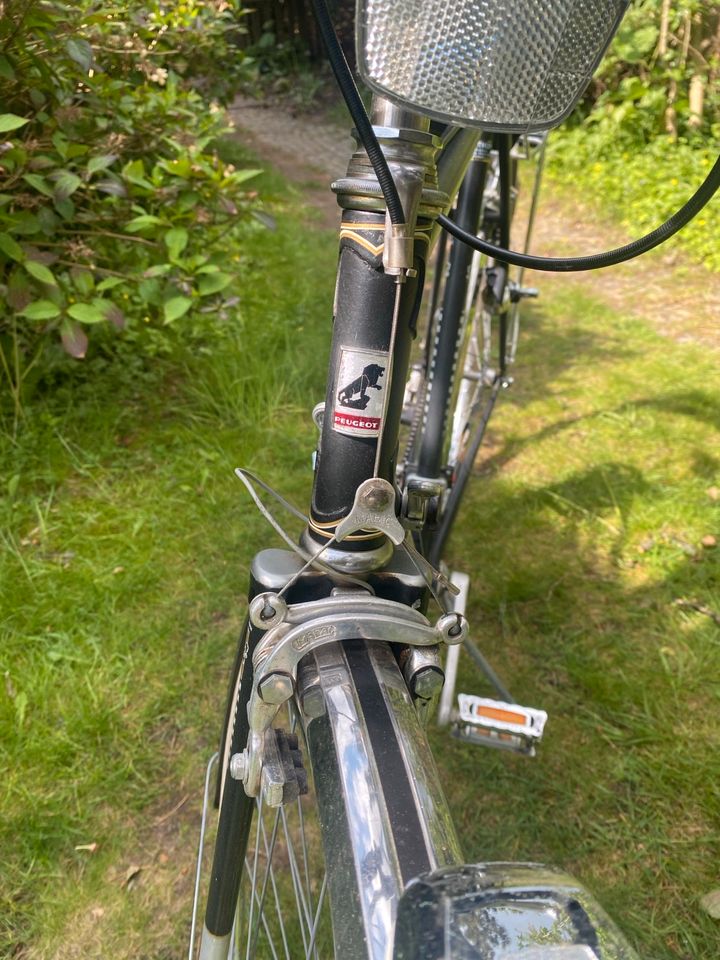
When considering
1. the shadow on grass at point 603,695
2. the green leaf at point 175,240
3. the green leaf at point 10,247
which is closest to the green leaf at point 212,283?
the green leaf at point 175,240

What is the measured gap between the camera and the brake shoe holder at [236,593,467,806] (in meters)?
0.69

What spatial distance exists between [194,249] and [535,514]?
141 centimetres

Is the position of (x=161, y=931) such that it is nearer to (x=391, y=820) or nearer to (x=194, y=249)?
(x=391, y=820)

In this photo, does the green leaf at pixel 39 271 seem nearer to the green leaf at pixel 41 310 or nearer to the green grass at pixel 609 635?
the green leaf at pixel 41 310

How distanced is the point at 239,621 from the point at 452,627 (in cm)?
134

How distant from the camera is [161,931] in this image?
1382mm

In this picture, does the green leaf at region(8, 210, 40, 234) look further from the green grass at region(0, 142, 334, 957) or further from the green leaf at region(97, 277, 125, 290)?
the green grass at region(0, 142, 334, 957)

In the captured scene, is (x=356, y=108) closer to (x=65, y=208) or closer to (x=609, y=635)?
(x=65, y=208)

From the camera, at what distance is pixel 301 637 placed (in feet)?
2.26

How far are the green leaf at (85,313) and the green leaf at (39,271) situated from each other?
0.29 ft

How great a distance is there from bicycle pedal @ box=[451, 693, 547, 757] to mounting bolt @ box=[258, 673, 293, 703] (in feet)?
2.55

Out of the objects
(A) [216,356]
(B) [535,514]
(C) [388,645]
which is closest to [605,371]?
(B) [535,514]

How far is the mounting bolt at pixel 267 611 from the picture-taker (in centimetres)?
70

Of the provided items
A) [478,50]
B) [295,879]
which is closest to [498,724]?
[295,879]
